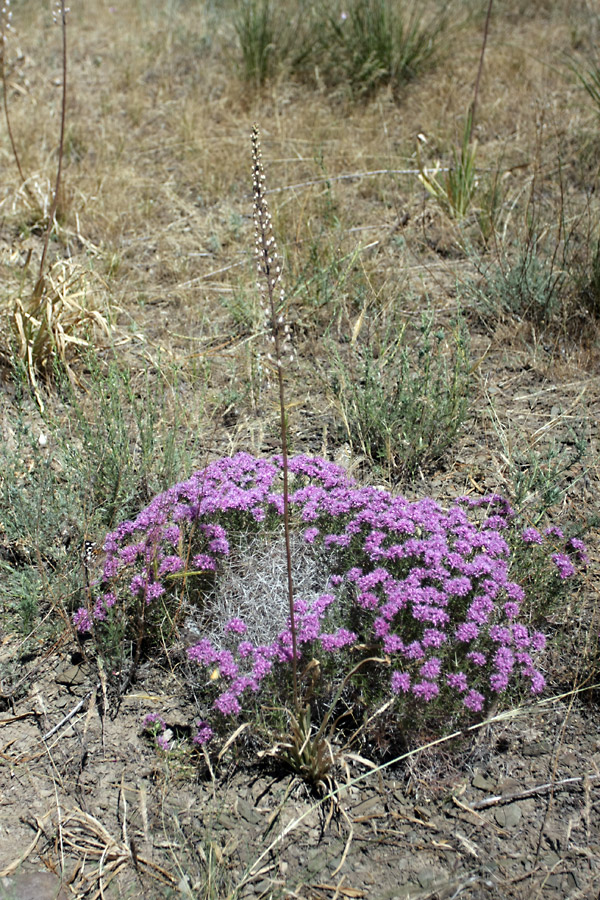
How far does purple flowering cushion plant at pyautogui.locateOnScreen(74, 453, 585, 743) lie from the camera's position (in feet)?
7.66

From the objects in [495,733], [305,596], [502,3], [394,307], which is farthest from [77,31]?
[495,733]

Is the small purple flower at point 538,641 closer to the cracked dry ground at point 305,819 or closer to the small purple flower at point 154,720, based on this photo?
the cracked dry ground at point 305,819

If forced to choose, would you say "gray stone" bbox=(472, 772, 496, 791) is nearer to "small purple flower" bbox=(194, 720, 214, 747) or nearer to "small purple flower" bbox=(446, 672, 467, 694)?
"small purple flower" bbox=(446, 672, 467, 694)

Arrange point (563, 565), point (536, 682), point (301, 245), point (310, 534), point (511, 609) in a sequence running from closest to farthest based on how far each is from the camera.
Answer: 1. point (536, 682)
2. point (511, 609)
3. point (563, 565)
4. point (310, 534)
5. point (301, 245)

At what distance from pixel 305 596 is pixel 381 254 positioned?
105 inches

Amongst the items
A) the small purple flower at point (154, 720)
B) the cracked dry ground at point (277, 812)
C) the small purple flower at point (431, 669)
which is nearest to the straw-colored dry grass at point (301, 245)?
the cracked dry ground at point (277, 812)

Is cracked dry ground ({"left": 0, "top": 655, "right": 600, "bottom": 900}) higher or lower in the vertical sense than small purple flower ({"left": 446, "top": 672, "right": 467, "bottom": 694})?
lower

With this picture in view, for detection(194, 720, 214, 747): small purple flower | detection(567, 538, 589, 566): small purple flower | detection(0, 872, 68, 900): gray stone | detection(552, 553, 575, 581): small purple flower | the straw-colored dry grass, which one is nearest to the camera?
detection(0, 872, 68, 900): gray stone

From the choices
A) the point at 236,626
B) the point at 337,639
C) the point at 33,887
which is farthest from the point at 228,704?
the point at 33,887

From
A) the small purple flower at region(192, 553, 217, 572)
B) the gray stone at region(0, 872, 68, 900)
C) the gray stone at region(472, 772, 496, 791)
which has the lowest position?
the gray stone at region(0, 872, 68, 900)

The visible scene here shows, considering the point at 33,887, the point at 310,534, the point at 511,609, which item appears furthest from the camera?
the point at 310,534

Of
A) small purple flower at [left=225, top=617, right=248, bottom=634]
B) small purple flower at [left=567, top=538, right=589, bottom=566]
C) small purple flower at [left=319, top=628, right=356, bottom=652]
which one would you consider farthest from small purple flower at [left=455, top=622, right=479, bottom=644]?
small purple flower at [left=225, top=617, right=248, bottom=634]

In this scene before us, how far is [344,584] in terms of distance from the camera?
2629 mm

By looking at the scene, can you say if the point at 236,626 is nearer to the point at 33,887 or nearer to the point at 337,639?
the point at 337,639
